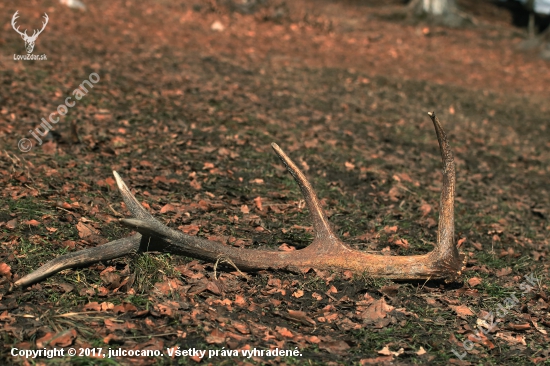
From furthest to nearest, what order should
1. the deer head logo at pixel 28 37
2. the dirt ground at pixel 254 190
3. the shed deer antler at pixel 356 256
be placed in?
the deer head logo at pixel 28 37
the shed deer antler at pixel 356 256
the dirt ground at pixel 254 190

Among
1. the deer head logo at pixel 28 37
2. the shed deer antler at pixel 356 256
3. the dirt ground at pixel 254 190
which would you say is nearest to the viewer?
the dirt ground at pixel 254 190

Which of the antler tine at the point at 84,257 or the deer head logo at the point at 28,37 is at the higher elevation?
the deer head logo at the point at 28,37

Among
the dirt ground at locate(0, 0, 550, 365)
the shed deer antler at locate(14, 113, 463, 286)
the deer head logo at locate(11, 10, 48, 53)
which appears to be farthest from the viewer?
the deer head logo at locate(11, 10, 48, 53)

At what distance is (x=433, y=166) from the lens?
26.9 ft

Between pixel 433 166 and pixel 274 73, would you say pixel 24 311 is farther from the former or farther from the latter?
pixel 274 73

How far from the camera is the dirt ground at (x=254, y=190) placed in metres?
4.00

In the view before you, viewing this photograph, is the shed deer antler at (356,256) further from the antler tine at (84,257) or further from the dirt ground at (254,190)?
the antler tine at (84,257)

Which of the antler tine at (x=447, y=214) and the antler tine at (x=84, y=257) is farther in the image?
the antler tine at (x=447, y=214)

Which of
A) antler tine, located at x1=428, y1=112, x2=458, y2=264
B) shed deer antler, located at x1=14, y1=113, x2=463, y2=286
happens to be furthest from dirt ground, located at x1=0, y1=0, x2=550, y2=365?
antler tine, located at x1=428, y1=112, x2=458, y2=264

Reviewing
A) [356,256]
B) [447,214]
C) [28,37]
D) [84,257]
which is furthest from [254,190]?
[28,37]

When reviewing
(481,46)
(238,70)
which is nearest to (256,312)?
(238,70)

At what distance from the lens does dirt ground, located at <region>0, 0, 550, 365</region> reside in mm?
4004

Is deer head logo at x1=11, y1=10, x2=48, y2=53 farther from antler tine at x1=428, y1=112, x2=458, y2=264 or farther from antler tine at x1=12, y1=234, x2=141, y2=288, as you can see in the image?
antler tine at x1=428, y1=112, x2=458, y2=264

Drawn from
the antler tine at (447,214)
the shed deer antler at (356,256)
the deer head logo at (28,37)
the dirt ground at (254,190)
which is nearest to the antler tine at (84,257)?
the dirt ground at (254,190)
